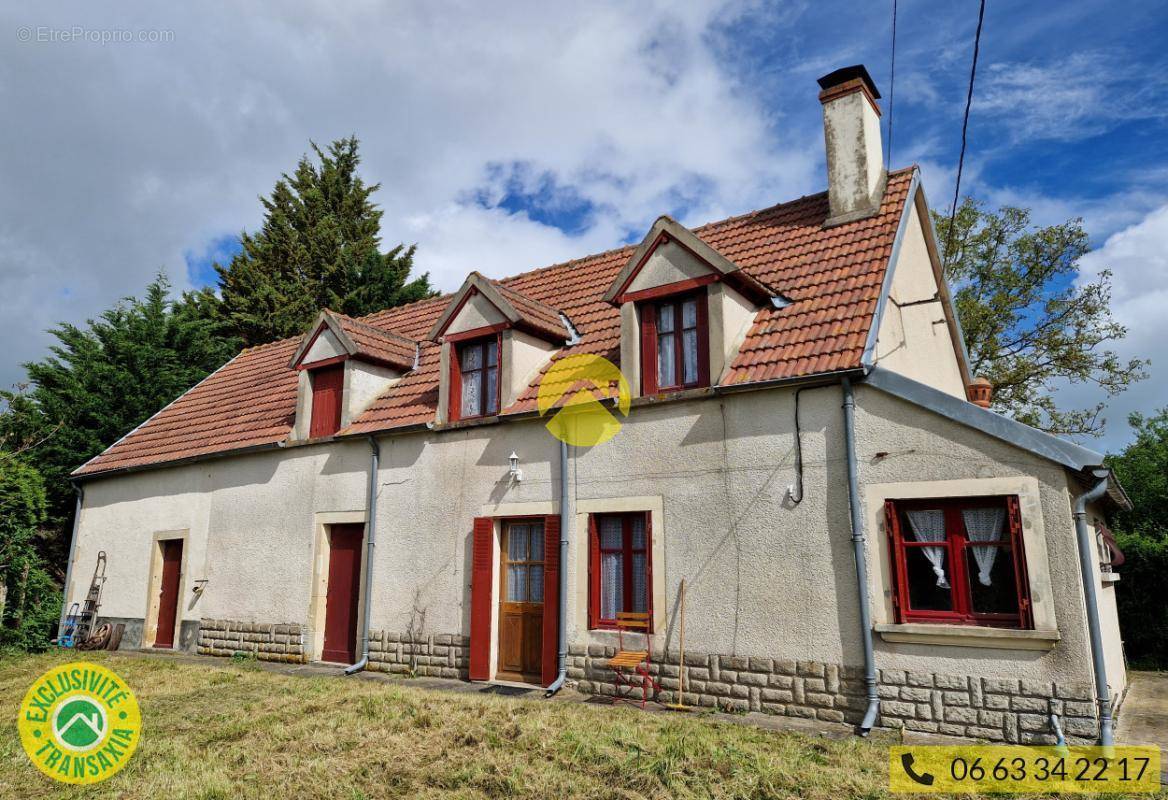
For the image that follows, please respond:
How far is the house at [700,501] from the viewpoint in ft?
24.8

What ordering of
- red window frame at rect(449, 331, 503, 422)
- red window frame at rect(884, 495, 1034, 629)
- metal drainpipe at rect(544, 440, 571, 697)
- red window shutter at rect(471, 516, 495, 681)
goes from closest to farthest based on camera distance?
red window frame at rect(884, 495, 1034, 629), metal drainpipe at rect(544, 440, 571, 697), red window shutter at rect(471, 516, 495, 681), red window frame at rect(449, 331, 503, 422)

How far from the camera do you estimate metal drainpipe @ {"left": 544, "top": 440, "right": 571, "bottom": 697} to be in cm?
978

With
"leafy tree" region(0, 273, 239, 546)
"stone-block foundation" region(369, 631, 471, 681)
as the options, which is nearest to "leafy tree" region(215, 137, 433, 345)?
"leafy tree" region(0, 273, 239, 546)

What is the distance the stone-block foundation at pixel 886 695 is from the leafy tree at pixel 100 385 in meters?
15.3

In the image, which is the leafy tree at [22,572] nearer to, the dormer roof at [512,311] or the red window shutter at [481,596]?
the dormer roof at [512,311]

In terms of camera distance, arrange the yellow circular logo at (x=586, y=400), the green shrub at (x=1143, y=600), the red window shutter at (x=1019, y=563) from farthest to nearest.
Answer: the green shrub at (x=1143, y=600) → the yellow circular logo at (x=586, y=400) → the red window shutter at (x=1019, y=563)

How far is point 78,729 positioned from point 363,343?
737 cm

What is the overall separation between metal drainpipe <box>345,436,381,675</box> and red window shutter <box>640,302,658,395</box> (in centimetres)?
479

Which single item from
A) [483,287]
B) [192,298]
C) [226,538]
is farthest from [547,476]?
[192,298]

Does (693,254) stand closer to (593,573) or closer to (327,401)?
(593,573)

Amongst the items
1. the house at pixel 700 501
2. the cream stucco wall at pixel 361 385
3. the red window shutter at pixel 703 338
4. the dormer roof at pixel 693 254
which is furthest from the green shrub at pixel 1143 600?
the cream stucco wall at pixel 361 385

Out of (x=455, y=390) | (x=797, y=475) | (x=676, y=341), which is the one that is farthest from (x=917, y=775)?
(x=455, y=390)

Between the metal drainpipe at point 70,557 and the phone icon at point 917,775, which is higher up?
the metal drainpipe at point 70,557

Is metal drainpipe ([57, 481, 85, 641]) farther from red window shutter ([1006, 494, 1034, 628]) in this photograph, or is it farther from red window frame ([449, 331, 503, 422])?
red window shutter ([1006, 494, 1034, 628])
